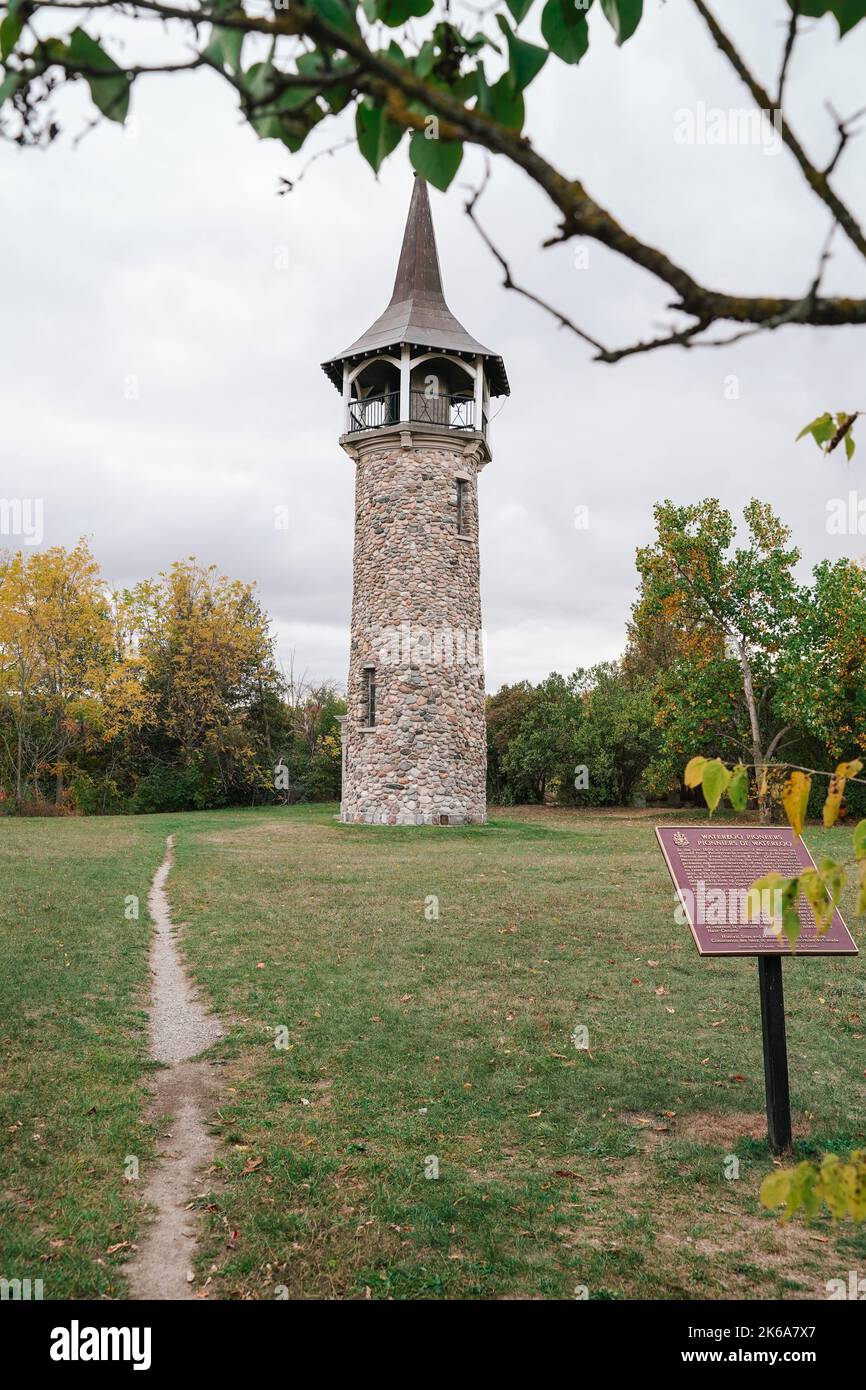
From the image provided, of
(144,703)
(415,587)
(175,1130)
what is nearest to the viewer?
(175,1130)

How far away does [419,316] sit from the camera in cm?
2852

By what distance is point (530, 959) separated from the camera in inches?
396

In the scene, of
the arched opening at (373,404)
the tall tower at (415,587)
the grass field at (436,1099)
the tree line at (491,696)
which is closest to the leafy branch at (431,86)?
the grass field at (436,1099)

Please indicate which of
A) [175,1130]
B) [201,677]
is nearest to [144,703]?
[201,677]

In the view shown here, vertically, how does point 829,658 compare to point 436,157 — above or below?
above

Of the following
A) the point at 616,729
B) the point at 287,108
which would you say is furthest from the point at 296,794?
the point at 287,108

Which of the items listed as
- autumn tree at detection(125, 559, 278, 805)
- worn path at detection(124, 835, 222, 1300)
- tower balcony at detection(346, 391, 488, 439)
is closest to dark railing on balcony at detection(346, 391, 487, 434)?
tower balcony at detection(346, 391, 488, 439)

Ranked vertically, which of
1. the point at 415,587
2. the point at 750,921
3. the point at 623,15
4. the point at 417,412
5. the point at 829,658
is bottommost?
the point at 750,921

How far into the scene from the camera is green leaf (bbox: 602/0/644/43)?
1690mm

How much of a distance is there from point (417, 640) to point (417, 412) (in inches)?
283

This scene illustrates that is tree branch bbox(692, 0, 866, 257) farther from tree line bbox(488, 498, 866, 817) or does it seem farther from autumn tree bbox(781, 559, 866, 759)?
autumn tree bbox(781, 559, 866, 759)

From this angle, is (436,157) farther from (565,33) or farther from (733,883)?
(733,883)

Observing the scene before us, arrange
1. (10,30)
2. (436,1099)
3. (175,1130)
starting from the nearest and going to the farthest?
(10,30) → (175,1130) → (436,1099)

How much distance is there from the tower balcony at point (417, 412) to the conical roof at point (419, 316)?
139cm
